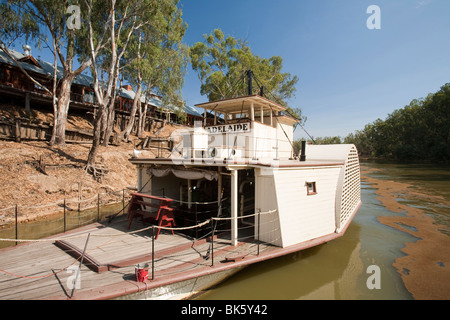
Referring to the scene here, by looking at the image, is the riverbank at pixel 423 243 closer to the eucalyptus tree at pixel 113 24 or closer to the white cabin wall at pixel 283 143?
the white cabin wall at pixel 283 143

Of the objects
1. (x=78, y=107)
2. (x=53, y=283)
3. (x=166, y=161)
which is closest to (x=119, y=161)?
(x=78, y=107)

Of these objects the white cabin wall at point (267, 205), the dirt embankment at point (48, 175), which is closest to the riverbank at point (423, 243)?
the white cabin wall at point (267, 205)

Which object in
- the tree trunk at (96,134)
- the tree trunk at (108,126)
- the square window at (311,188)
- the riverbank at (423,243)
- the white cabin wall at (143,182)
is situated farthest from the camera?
the tree trunk at (108,126)

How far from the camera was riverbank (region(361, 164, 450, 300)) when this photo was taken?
234 inches

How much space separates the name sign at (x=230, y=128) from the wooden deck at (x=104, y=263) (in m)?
4.45

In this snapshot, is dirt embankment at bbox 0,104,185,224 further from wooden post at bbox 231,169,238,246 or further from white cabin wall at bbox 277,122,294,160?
white cabin wall at bbox 277,122,294,160

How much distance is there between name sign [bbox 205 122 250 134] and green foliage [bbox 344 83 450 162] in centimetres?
5627

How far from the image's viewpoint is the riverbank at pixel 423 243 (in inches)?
234

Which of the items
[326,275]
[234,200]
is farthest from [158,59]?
[326,275]

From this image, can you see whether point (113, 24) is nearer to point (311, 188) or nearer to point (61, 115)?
point (61, 115)

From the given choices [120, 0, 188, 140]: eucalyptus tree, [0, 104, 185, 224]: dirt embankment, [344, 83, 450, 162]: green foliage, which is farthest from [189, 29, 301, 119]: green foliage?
[344, 83, 450, 162]: green foliage

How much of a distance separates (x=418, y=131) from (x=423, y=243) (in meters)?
58.9
